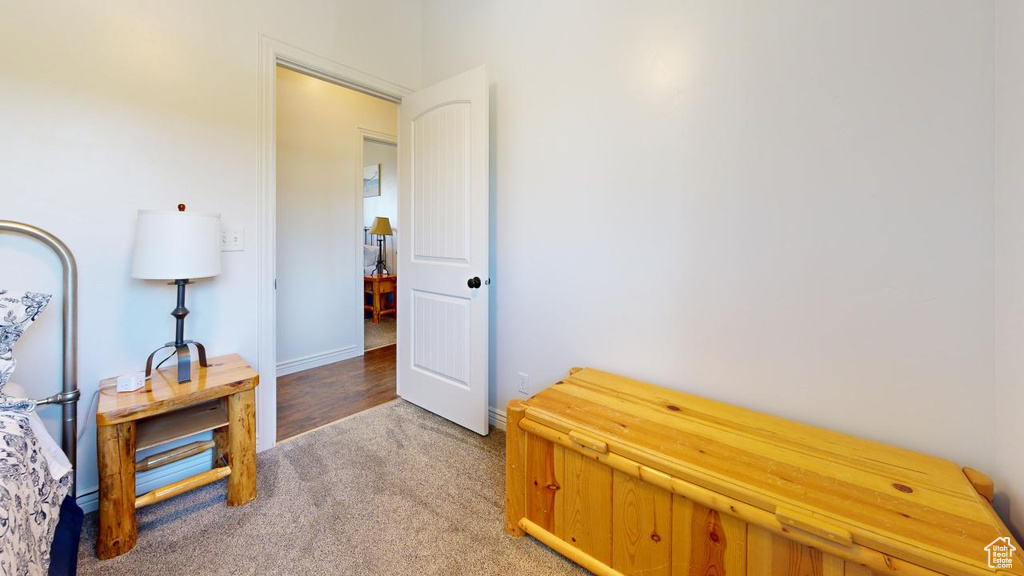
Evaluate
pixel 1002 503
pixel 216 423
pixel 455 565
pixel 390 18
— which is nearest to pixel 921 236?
pixel 1002 503

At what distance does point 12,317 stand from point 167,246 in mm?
460

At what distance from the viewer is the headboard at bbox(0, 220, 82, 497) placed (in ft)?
4.78

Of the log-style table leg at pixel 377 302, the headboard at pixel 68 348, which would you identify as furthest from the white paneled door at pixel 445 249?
the log-style table leg at pixel 377 302

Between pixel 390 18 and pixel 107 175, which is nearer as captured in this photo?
pixel 107 175

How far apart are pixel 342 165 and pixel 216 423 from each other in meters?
2.64

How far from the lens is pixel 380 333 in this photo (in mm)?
4801

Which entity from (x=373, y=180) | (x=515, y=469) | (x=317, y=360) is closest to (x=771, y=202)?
(x=515, y=469)

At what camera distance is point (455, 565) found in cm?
135

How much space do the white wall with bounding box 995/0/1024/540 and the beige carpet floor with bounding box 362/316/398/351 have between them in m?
4.04

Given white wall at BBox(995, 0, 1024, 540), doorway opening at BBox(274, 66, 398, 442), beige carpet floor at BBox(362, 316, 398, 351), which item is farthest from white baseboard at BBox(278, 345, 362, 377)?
white wall at BBox(995, 0, 1024, 540)

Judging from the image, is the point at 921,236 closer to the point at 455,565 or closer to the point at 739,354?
the point at 739,354

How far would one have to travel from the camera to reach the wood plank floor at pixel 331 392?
2461 mm

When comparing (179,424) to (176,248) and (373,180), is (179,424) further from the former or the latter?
(373,180)

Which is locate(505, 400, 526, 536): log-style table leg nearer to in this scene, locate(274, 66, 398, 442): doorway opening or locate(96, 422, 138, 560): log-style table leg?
locate(96, 422, 138, 560): log-style table leg
